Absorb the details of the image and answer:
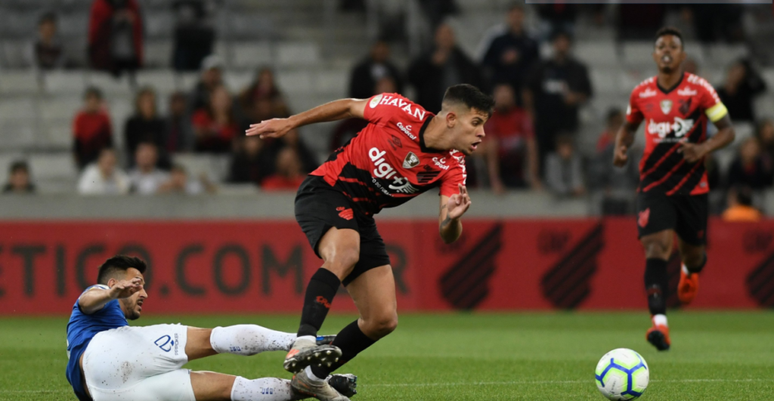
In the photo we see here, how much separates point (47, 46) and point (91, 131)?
2.80 meters

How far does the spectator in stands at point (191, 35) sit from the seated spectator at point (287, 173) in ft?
10.3

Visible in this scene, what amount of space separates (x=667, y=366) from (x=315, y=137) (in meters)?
9.97

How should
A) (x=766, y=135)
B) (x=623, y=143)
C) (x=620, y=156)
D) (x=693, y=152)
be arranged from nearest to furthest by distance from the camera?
(x=693, y=152) → (x=620, y=156) → (x=623, y=143) → (x=766, y=135)

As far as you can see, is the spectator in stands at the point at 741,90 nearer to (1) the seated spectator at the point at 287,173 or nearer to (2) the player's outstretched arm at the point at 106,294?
(1) the seated spectator at the point at 287,173

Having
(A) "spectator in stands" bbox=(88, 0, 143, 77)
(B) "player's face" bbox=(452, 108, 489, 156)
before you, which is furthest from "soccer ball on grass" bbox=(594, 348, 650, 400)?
(A) "spectator in stands" bbox=(88, 0, 143, 77)

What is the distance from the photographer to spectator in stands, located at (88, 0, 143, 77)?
16.4 m

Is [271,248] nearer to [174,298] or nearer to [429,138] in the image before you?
[174,298]

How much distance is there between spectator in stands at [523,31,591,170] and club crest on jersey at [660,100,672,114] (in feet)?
20.5

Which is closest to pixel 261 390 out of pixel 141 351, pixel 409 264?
pixel 141 351

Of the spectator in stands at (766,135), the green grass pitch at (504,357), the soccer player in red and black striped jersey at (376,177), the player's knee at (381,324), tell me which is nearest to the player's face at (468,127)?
the soccer player in red and black striped jersey at (376,177)

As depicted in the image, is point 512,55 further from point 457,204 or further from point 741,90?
point 457,204

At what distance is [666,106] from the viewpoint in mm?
9367

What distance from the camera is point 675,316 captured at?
13523mm

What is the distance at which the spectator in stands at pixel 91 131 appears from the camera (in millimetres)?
15219
